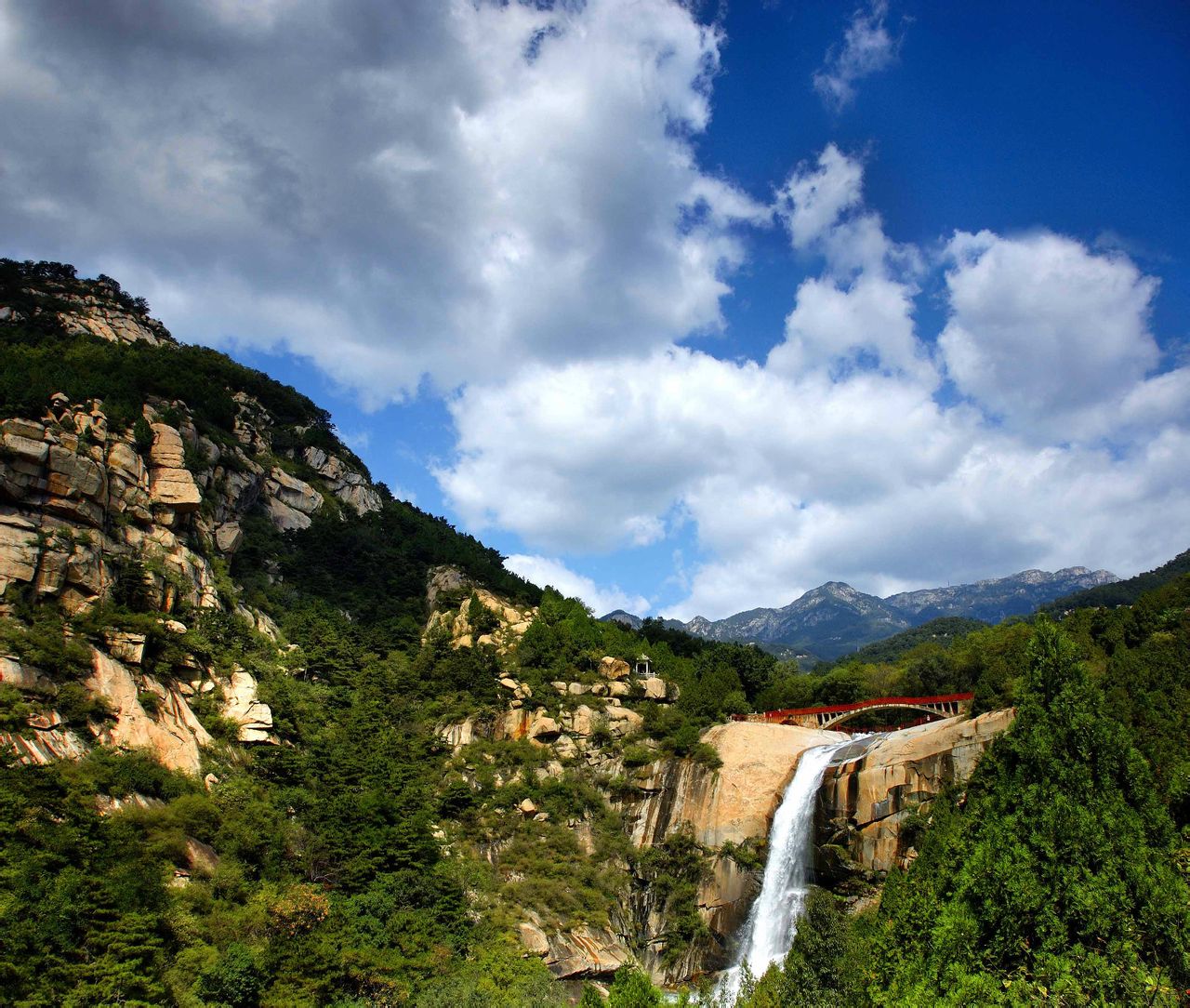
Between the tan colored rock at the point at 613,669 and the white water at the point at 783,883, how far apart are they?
1907 centimetres

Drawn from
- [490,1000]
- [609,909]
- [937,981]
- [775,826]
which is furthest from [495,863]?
[937,981]

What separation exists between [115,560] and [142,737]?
12171 mm

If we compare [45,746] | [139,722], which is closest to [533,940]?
[139,722]

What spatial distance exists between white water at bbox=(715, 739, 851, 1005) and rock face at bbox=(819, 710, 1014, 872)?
5.49ft

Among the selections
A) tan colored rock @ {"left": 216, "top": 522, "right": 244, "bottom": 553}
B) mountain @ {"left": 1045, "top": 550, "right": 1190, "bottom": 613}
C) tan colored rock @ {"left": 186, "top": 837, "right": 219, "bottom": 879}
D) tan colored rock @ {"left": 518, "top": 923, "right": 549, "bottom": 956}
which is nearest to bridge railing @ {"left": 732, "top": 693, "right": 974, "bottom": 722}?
tan colored rock @ {"left": 518, "top": 923, "right": 549, "bottom": 956}

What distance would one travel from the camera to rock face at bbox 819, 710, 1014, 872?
119ft

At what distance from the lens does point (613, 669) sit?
6106 centimetres

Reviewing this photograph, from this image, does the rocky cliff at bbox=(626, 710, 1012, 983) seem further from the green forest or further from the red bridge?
the red bridge

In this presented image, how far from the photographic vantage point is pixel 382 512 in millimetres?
89250

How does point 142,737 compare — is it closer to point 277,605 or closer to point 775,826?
point 277,605

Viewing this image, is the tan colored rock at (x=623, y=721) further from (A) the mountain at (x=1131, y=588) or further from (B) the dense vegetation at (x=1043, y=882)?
(A) the mountain at (x=1131, y=588)

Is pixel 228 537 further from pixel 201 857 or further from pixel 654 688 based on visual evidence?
pixel 654 688

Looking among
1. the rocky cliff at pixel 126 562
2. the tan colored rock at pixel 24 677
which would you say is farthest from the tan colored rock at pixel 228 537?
the tan colored rock at pixel 24 677

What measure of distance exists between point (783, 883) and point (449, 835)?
19.9 m
